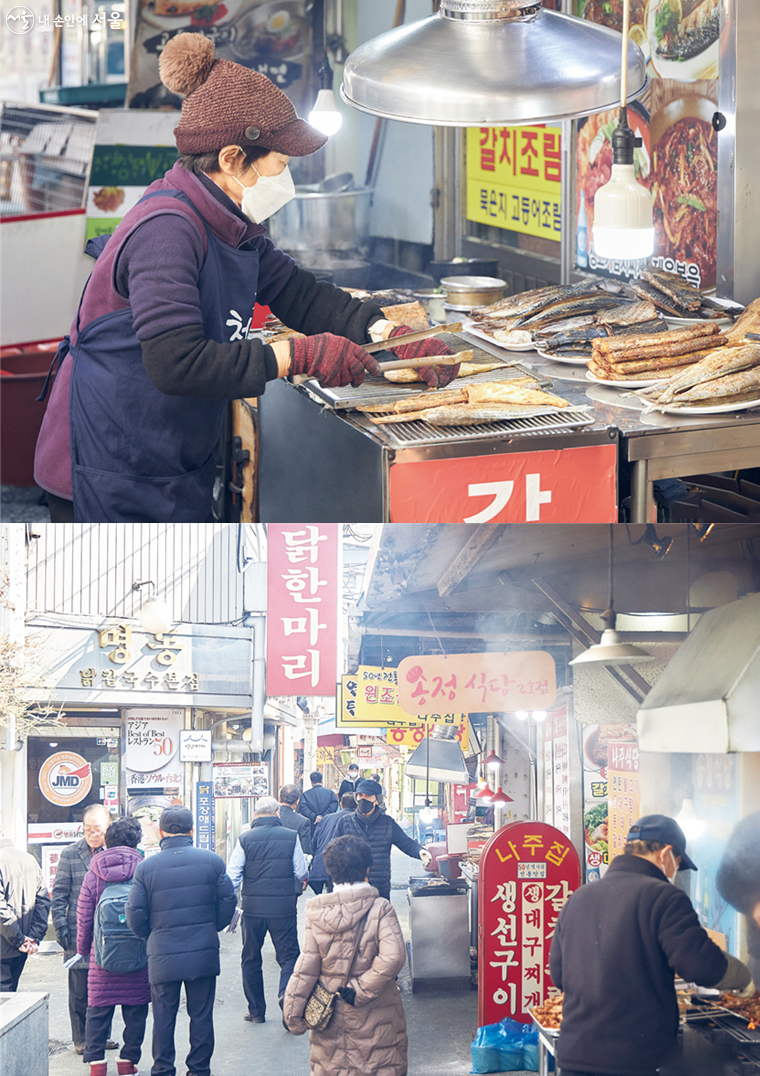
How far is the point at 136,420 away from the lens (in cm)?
284

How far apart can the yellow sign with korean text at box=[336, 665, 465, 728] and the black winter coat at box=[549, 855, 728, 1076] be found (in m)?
0.33

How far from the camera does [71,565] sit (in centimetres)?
152

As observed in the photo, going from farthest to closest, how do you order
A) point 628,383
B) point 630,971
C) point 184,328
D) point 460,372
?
point 460,372 < point 628,383 < point 184,328 < point 630,971

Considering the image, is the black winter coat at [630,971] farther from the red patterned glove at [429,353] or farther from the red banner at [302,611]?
the red patterned glove at [429,353]

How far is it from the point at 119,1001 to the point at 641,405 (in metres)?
2.12

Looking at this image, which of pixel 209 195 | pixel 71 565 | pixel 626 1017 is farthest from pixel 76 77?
pixel 626 1017

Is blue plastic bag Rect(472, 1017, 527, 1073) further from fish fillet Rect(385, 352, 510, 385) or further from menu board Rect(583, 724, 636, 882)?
fish fillet Rect(385, 352, 510, 385)

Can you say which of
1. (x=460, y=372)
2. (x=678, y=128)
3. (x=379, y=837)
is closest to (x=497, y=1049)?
(x=379, y=837)

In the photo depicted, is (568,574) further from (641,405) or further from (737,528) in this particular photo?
(641,405)

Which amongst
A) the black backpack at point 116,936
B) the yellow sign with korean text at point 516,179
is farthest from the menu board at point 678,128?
the black backpack at point 116,936

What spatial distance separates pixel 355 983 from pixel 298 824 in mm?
224

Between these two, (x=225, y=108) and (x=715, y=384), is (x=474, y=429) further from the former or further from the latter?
(x=225, y=108)

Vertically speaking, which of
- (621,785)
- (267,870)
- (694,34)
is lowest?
(267,870)

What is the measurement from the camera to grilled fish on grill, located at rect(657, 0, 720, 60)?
445 centimetres
